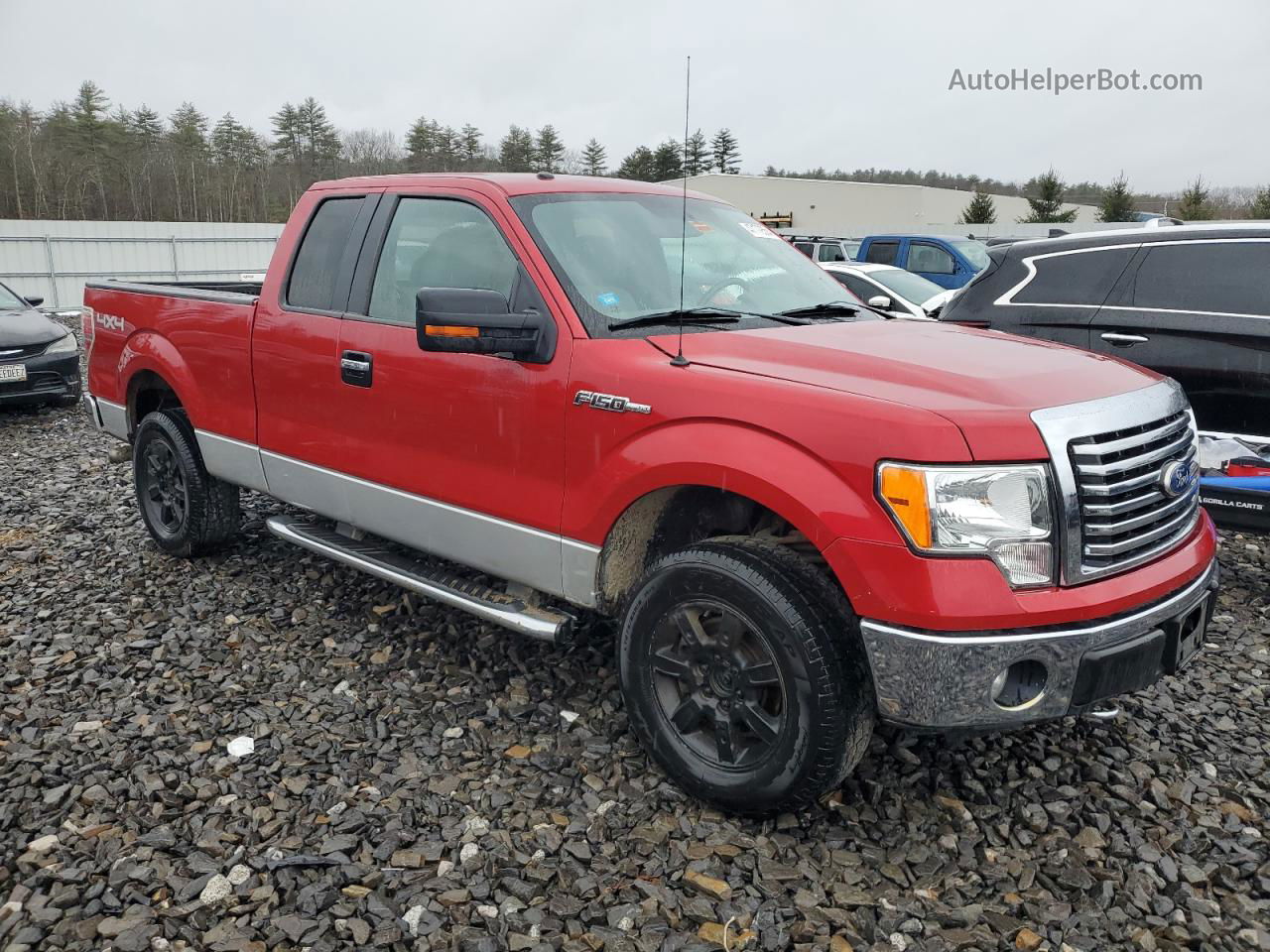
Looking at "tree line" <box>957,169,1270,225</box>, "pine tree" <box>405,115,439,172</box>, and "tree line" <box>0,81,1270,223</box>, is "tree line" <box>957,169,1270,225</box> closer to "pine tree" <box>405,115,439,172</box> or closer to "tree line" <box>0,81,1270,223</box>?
"tree line" <box>0,81,1270,223</box>

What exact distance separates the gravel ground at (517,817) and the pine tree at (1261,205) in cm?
3684

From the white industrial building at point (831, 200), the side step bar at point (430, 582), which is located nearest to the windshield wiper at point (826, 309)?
the side step bar at point (430, 582)

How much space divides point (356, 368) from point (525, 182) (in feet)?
3.37

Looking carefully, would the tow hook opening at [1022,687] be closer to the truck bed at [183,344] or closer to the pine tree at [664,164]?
the pine tree at [664,164]

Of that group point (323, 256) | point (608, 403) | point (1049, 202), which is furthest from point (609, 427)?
point (1049, 202)

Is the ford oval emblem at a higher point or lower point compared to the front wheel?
higher

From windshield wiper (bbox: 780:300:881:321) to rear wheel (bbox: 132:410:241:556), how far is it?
334 centimetres

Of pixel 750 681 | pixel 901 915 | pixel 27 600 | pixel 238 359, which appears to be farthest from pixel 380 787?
pixel 27 600

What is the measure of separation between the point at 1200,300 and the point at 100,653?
5.79m

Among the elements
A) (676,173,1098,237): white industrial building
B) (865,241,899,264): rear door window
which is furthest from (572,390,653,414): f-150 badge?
(676,173,1098,237): white industrial building

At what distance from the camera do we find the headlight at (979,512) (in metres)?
2.44

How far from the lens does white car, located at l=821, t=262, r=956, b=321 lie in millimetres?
10883

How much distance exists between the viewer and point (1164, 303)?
5180 mm

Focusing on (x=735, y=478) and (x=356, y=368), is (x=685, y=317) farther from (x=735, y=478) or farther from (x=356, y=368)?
(x=356, y=368)
